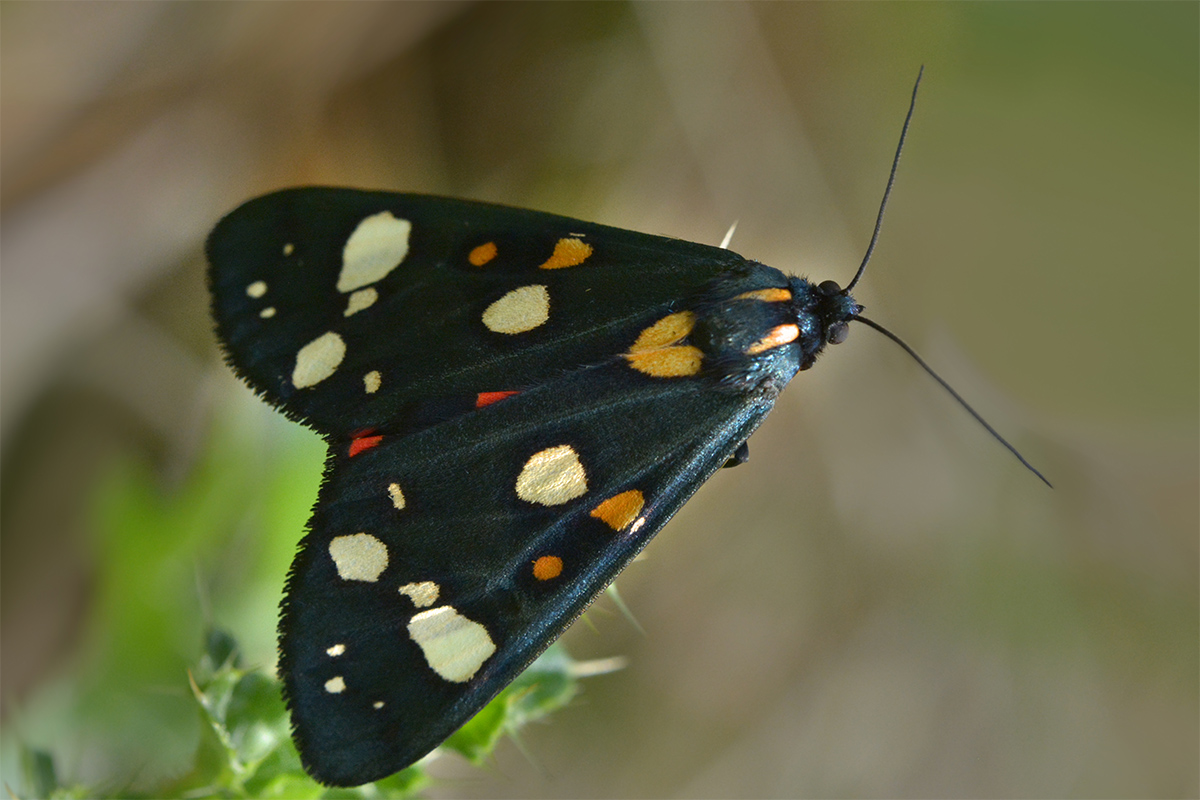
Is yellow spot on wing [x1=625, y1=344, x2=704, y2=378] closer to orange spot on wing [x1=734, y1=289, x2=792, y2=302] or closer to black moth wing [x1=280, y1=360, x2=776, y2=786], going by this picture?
black moth wing [x1=280, y1=360, x2=776, y2=786]

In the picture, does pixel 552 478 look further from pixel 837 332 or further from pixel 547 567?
pixel 837 332

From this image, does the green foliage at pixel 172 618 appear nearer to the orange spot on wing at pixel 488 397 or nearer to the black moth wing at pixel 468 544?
the black moth wing at pixel 468 544

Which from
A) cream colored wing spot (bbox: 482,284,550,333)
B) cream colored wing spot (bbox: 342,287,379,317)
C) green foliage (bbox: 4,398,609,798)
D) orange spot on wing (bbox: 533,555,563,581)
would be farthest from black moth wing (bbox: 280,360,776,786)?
green foliage (bbox: 4,398,609,798)

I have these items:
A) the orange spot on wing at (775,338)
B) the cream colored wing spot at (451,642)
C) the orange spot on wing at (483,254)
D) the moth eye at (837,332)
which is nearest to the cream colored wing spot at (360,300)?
the orange spot on wing at (483,254)

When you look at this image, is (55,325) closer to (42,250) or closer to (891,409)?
(42,250)

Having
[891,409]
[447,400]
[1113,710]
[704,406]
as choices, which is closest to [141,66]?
[447,400]
